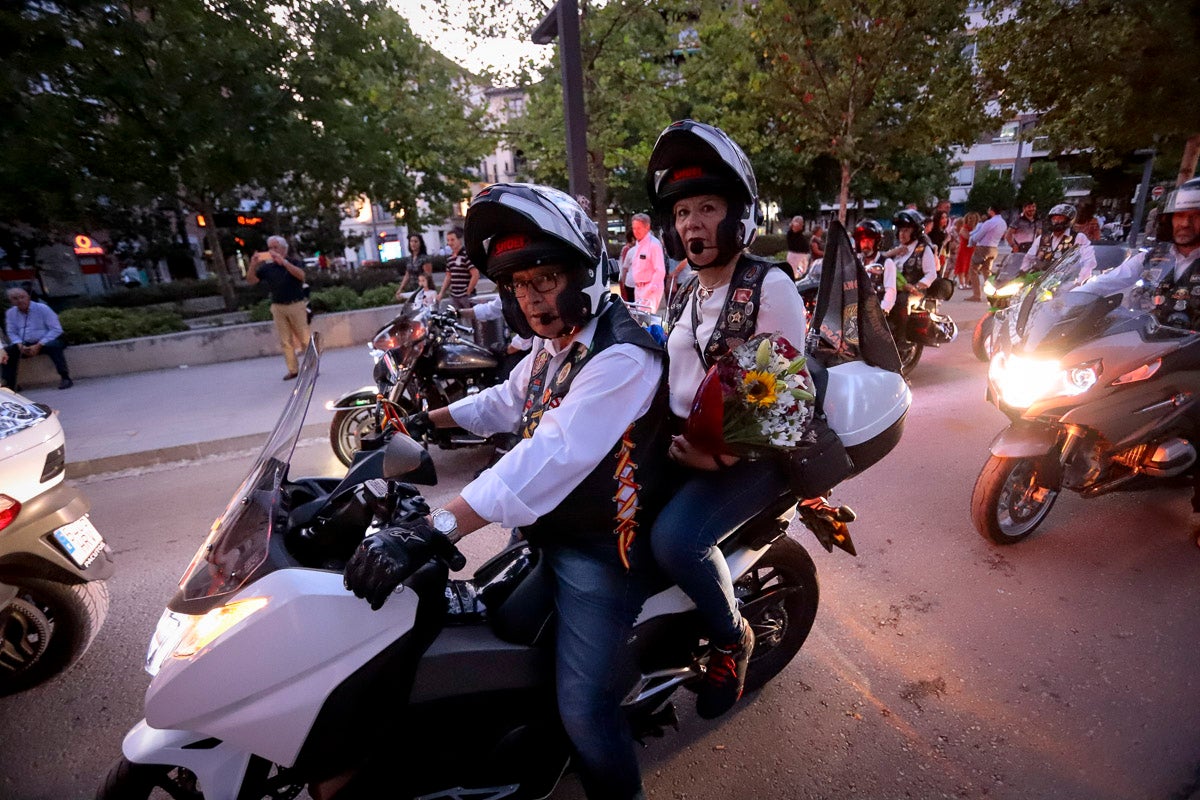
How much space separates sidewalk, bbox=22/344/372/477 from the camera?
20.7ft

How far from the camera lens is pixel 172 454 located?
627cm

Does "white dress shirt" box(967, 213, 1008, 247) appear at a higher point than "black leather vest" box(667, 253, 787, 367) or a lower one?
lower

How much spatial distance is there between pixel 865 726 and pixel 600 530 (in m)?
1.55

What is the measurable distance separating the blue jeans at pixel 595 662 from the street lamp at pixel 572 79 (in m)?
5.57

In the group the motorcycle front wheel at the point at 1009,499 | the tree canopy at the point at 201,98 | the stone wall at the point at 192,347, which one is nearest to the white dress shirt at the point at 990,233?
the tree canopy at the point at 201,98

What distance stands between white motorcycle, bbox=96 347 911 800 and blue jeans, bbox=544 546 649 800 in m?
0.10

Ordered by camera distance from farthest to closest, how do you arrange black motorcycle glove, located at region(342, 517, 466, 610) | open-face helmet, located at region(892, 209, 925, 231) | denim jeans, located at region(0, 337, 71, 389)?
denim jeans, located at region(0, 337, 71, 389)
open-face helmet, located at region(892, 209, 925, 231)
black motorcycle glove, located at region(342, 517, 466, 610)

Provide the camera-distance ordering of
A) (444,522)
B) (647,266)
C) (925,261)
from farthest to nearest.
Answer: (647,266), (925,261), (444,522)

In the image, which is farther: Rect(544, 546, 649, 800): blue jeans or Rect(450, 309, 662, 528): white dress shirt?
Rect(544, 546, 649, 800): blue jeans

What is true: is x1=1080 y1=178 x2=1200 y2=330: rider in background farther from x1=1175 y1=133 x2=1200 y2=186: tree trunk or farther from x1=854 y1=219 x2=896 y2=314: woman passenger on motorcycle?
x1=1175 y1=133 x2=1200 y2=186: tree trunk

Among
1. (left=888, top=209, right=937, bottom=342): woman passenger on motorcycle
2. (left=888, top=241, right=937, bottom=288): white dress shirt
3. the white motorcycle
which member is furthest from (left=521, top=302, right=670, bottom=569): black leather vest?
(left=888, top=241, right=937, bottom=288): white dress shirt

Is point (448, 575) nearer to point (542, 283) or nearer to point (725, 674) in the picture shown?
point (542, 283)

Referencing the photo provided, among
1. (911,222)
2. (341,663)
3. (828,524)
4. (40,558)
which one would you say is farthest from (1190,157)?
(40,558)

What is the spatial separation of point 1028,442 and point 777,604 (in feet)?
6.04
